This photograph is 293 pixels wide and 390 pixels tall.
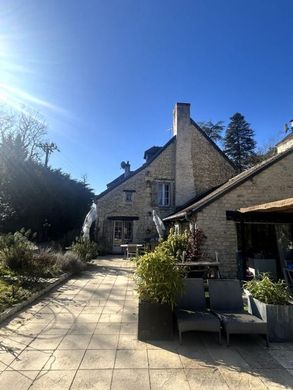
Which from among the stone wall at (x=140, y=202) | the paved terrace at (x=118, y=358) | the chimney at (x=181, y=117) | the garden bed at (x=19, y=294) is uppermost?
the chimney at (x=181, y=117)

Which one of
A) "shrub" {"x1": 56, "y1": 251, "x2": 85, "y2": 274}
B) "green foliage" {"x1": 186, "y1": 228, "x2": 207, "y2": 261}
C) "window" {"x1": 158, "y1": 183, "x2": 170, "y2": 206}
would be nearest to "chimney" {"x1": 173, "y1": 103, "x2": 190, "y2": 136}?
"window" {"x1": 158, "y1": 183, "x2": 170, "y2": 206}

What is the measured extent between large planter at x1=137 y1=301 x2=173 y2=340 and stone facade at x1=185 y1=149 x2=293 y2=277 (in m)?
6.41

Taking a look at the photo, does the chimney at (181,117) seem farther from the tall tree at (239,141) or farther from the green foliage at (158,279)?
the tall tree at (239,141)

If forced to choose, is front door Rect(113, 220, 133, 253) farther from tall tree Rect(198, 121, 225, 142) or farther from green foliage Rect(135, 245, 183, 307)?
tall tree Rect(198, 121, 225, 142)

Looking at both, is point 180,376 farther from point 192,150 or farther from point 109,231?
point 192,150

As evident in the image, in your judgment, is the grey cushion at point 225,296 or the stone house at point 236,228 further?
the stone house at point 236,228

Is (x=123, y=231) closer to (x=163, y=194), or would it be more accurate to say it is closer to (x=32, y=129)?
(x=163, y=194)

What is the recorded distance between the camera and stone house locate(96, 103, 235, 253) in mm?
18812

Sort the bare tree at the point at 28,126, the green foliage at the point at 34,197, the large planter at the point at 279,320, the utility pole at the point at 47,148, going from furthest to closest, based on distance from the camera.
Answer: the utility pole at the point at 47,148 < the bare tree at the point at 28,126 < the green foliage at the point at 34,197 < the large planter at the point at 279,320

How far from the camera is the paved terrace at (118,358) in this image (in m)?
3.21

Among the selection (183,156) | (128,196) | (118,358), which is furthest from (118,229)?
(118,358)

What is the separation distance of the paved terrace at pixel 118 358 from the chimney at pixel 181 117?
15904 millimetres

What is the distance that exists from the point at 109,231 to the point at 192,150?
25.8ft

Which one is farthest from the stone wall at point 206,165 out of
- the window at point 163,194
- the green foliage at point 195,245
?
the green foliage at point 195,245
